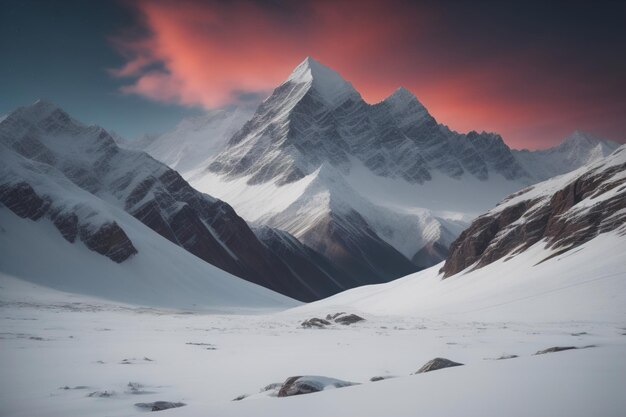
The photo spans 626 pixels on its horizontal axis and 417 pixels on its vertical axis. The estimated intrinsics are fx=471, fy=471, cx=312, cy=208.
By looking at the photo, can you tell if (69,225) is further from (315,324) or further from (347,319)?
(347,319)

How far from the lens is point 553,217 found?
53.7m

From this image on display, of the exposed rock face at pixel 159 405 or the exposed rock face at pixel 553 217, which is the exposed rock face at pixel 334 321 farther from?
the exposed rock face at pixel 159 405

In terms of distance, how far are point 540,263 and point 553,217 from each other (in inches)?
442

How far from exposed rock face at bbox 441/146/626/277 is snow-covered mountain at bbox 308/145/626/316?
0.34 feet

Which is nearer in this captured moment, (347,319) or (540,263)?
(347,319)

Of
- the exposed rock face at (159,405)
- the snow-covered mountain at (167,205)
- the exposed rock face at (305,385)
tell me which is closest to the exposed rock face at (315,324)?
the exposed rock face at (305,385)

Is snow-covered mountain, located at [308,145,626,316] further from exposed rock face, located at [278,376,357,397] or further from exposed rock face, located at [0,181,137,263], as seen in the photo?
exposed rock face, located at [0,181,137,263]

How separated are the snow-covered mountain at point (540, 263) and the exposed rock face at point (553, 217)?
10 cm

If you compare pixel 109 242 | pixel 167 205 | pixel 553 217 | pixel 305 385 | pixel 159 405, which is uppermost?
pixel 167 205

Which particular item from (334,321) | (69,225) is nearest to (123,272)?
(69,225)

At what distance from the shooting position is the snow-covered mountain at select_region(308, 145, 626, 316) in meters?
30.9

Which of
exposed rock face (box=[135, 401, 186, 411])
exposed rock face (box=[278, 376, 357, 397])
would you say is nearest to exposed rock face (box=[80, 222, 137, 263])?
exposed rock face (box=[135, 401, 186, 411])

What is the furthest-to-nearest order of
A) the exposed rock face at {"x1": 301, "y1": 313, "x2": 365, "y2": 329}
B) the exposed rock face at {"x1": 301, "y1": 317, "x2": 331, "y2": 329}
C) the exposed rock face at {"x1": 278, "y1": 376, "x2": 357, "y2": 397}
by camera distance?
1. the exposed rock face at {"x1": 301, "y1": 313, "x2": 365, "y2": 329}
2. the exposed rock face at {"x1": 301, "y1": 317, "x2": 331, "y2": 329}
3. the exposed rock face at {"x1": 278, "y1": 376, "x2": 357, "y2": 397}

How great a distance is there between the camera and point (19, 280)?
253 feet
